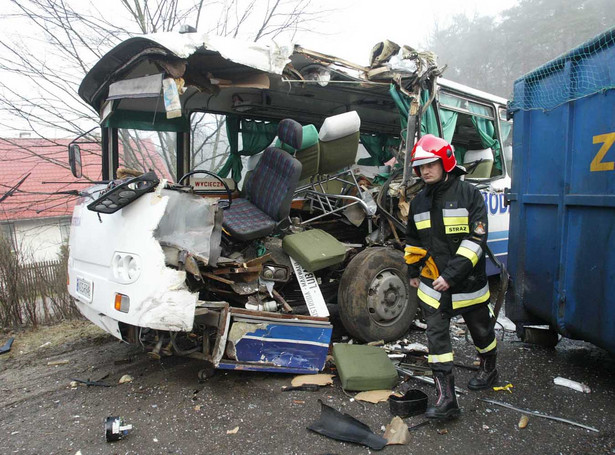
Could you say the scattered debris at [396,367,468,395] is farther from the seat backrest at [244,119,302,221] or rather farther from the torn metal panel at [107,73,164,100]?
the torn metal panel at [107,73,164,100]

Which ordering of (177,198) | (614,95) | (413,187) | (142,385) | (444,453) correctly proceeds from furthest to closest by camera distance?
1. (413,187)
2. (142,385)
3. (177,198)
4. (614,95)
5. (444,453)

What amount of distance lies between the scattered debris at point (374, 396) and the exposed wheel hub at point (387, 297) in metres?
0.83

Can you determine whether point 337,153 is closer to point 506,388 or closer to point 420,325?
point 420,325

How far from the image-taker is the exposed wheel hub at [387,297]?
3.71m

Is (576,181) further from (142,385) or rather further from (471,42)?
(471,42)

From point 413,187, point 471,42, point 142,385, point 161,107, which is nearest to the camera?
point 142,385

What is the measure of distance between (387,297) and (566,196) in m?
1.56

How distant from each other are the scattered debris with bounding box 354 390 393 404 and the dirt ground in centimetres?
7

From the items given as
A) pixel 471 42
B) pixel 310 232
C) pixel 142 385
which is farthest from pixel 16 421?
pixel 471 42

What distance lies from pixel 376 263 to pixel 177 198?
177 centimetres

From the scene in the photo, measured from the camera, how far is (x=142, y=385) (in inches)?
124

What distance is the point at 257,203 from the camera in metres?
4.14

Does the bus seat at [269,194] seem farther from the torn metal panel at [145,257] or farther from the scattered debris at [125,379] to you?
the scattered debris at [125,379]

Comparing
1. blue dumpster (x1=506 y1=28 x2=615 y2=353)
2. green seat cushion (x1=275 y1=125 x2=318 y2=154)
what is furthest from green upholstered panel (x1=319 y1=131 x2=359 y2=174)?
blue dumpster (x1=506 y1=28 x2=615 y2=353)
